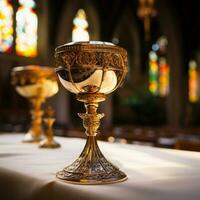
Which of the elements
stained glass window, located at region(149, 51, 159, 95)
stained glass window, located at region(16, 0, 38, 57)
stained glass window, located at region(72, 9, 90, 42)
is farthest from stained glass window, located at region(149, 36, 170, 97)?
stained glass window, located at region(16, 0, 38, 57)

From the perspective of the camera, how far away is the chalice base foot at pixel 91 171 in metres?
1.16

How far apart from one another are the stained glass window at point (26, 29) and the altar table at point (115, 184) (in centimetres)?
921

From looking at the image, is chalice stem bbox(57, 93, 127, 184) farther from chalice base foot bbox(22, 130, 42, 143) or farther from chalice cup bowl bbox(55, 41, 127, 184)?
chalice base foot bbox(22, 130, 42, 143)

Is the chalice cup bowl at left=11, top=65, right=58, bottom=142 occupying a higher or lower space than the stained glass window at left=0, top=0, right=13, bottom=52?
lower

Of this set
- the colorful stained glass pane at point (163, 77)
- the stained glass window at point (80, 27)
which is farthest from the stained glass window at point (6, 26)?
the colorful stained glass pane at point (163, 77)

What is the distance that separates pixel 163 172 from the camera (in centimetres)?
132

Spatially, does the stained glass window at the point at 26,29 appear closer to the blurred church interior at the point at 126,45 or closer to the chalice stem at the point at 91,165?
the blurred church interior at the point at 126,45

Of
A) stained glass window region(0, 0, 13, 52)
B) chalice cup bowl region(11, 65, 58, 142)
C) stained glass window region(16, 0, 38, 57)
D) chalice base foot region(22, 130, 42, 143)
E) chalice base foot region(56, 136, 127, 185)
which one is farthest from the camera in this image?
stained glass window region(16, 0, 38, 57)

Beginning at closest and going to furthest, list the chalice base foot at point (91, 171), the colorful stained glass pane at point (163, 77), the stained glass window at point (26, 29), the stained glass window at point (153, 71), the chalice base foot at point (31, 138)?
the chalice base foot at point (91, 171) < the chalice base foot at point (31, 138) < the stained glass window at point (26, 29) < the stained glass window at point (153, 71) < the colorful stained glass pane at point (163, 77)

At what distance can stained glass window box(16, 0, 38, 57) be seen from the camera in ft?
34.8

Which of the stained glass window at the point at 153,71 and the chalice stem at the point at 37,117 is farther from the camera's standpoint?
the stained glass window at the point at 153,71

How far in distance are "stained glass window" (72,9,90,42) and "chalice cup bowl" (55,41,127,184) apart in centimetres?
1123

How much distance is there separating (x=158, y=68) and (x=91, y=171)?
51.9ft

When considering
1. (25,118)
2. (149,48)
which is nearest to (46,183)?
(25,118)
